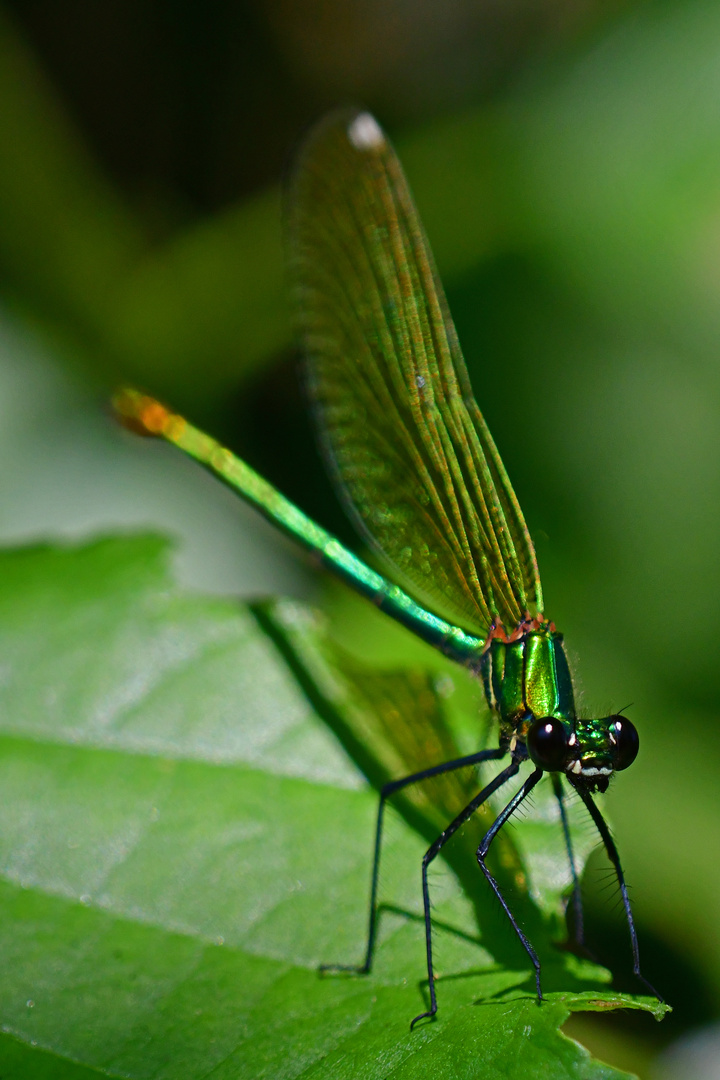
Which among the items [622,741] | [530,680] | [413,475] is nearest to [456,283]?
[413,475]

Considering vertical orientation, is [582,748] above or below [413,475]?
below

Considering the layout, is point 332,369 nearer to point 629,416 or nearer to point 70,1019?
point 629,416

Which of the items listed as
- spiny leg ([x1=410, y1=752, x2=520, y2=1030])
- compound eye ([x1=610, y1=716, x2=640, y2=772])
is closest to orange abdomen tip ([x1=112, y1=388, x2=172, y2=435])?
spiny leg ([x1=410, y1=752, x2=520, y2=1030])

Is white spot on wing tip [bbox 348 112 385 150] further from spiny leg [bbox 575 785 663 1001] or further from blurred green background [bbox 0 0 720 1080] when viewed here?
spiny leg [bbox 575 785 663 1001]

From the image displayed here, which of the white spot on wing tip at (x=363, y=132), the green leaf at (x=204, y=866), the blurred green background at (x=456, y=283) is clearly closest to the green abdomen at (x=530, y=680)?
the green leaf at (x=204, y=866)

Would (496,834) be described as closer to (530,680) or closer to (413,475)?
(530,680)

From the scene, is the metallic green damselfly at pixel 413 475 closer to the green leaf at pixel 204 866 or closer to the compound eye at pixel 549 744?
the compound eye at pixel 549 744
